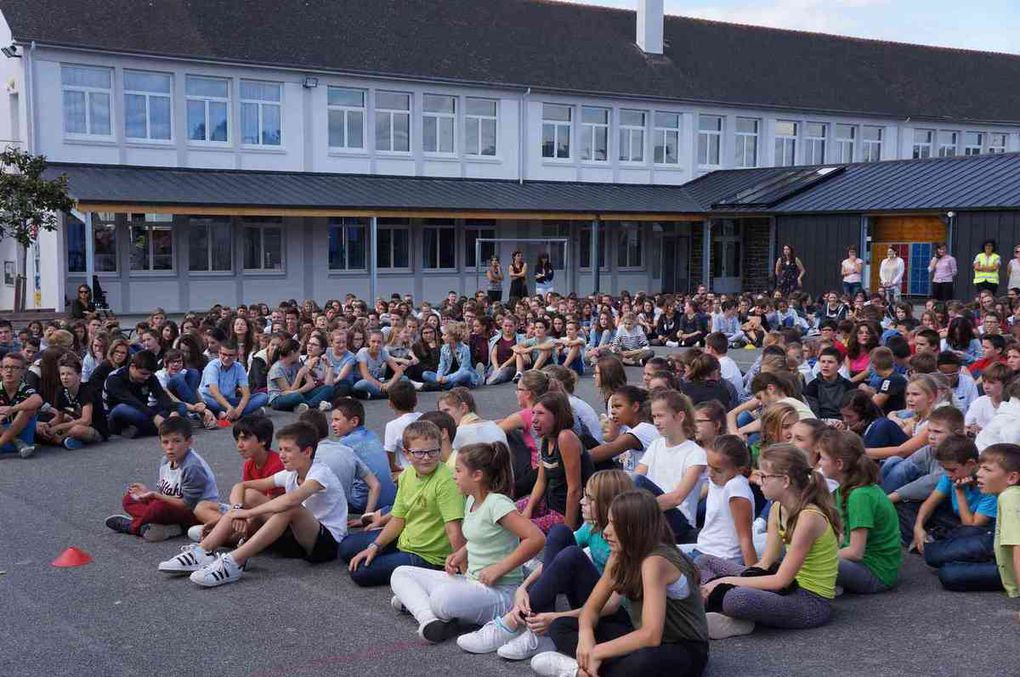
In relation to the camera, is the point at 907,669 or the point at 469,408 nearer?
the point at 907,669

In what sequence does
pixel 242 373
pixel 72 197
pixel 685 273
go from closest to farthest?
pixel 242 373 → pixel 72 197 → pixel 685 273

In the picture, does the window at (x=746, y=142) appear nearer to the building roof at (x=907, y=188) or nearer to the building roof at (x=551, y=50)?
the building roof at (x=551, y=50)

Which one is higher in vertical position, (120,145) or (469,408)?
(120,145)

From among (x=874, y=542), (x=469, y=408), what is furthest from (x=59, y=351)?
(x=874, y=542)

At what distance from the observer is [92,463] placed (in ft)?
38.6

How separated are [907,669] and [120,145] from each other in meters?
29.2

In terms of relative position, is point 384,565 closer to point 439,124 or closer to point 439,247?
point 439,247

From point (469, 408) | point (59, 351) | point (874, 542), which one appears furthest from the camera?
point (59, 351)

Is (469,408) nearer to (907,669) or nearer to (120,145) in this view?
(907,669)

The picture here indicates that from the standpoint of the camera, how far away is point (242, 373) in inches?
567

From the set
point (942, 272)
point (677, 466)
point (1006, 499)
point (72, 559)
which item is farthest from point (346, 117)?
point (1006, 499)

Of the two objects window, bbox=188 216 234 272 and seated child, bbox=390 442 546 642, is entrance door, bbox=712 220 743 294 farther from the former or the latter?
seated child, bbox=390 442 546 642

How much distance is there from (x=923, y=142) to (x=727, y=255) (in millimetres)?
11966

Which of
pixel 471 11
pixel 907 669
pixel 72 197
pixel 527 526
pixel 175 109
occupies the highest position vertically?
pixel 471 11
